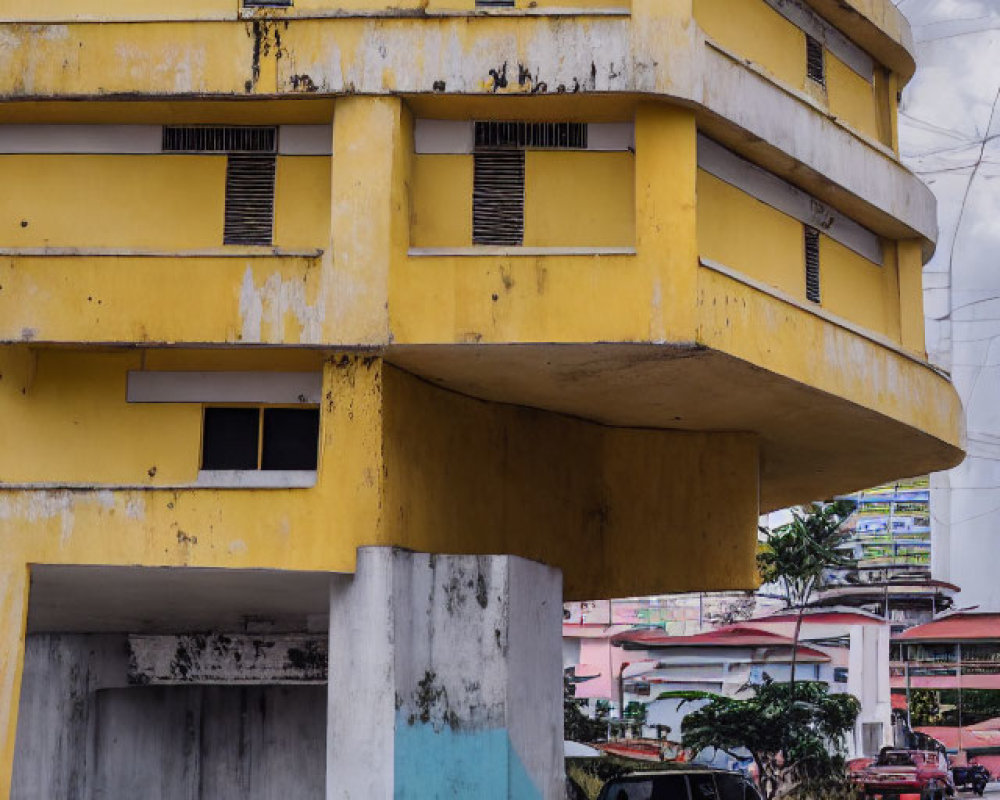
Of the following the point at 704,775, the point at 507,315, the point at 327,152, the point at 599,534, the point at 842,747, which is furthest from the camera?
the point at 842,747

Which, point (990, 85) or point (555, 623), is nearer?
point (555, 623)

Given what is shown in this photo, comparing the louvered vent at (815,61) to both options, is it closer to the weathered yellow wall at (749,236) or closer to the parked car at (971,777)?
the weathered yellow wall at (749,236)

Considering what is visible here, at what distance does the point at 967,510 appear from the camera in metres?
56.3

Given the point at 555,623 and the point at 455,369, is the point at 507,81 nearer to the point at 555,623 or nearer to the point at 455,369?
the point at 455,369

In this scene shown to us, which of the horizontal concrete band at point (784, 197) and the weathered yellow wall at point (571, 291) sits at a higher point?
the horizontal concrete band at point (784, 197)

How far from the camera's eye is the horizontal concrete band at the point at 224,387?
15.9 meters

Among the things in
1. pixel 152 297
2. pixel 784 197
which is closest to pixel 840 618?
pixel 784 197

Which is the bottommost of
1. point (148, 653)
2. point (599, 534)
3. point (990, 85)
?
point (148, 653)

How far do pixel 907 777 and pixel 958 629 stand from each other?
736 inches

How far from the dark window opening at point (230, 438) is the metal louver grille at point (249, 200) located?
5.94 feet

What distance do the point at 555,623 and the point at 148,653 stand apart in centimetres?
645

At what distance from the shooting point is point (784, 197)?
18.0 metres

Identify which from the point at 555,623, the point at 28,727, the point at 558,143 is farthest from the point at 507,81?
the point at 28,727

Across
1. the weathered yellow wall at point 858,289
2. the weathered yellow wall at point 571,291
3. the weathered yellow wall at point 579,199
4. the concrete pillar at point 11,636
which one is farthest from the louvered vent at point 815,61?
the concrete pillar at point 11,636
